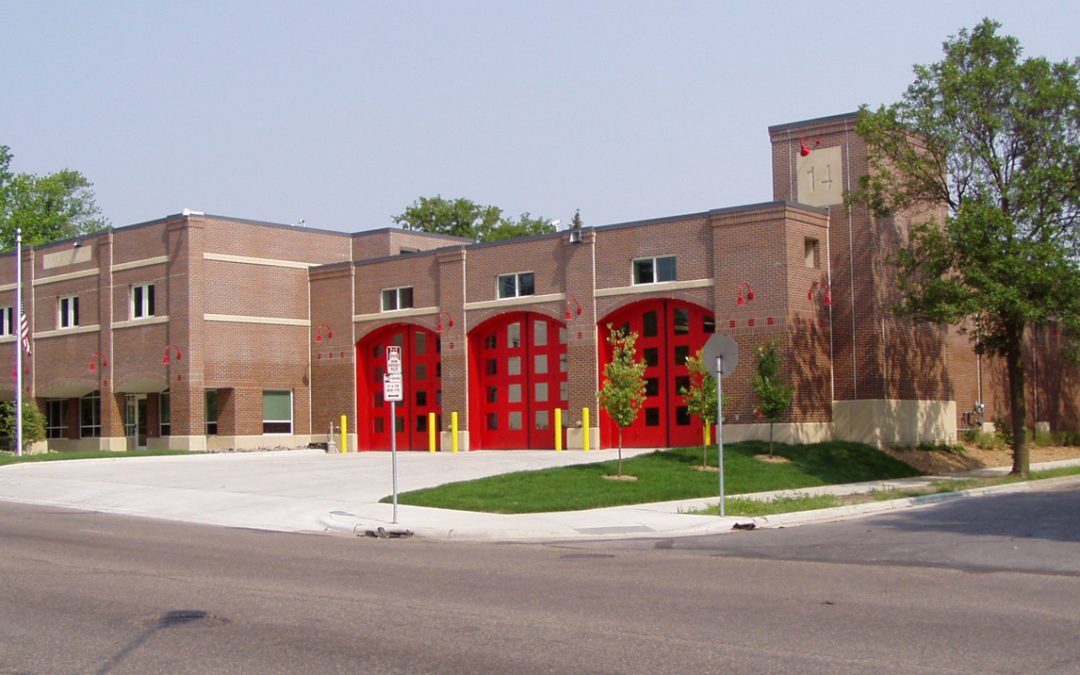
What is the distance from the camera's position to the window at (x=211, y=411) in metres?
39.5

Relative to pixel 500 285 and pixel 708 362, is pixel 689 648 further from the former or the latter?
pixel 500 285

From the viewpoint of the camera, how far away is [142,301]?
4078cm

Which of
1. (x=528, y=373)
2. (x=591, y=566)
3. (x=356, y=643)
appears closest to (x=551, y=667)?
(x=356, y=643)

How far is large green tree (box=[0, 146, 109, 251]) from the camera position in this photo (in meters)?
66.8

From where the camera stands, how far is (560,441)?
112 ft

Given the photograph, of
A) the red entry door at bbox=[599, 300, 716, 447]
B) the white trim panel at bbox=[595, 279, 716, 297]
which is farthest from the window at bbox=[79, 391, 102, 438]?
the white trim panel at bbox=[595, 279, 716, 297]

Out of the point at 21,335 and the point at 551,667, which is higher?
the point at 21,335

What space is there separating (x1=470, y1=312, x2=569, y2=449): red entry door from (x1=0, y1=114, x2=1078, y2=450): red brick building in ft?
0.19

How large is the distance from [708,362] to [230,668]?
12.9 m

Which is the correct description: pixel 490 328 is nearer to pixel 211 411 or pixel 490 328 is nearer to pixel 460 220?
pixel 211 411

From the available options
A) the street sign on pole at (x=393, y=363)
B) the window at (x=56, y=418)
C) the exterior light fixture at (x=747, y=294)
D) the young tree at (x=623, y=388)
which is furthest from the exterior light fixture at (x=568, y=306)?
the window at (x=56, y=418)

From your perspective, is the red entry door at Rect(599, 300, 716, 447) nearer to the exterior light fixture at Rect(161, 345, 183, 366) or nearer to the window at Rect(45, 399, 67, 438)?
the exterior light fixture at Rect(161, 345, 183, 366)

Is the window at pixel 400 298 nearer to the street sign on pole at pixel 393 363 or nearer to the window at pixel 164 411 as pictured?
the window at pixel 164 411

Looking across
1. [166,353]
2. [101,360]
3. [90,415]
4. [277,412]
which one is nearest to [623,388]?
[277,412]
